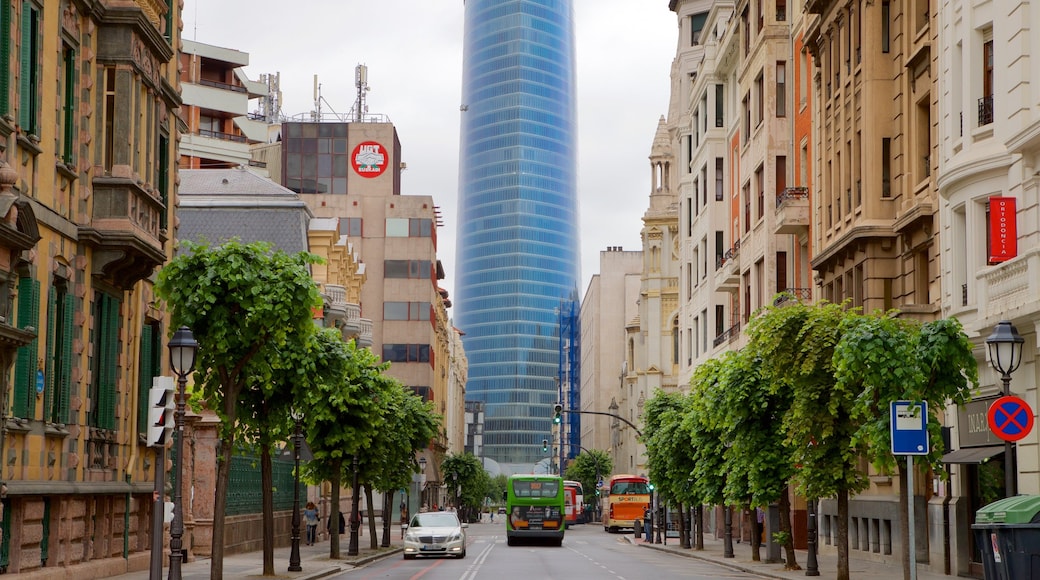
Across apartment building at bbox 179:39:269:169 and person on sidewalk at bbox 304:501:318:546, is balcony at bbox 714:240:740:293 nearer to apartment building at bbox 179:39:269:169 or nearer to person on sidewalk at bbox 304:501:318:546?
person on sidewalk at bbox 304:501:318:546

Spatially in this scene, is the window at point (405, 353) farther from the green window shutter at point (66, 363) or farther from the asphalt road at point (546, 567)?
the green window shutter at point (66, 363)

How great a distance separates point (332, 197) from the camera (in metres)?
106

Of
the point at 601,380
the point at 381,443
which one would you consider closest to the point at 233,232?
the point at 381,443

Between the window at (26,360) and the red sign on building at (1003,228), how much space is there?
58.6ft

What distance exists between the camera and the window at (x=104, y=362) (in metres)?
27.6

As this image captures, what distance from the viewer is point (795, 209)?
47156mm

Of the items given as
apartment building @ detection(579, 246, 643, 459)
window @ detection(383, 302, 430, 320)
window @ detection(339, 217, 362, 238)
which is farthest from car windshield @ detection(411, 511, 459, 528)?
apartment building @ detection(579, 246, 643, 459)

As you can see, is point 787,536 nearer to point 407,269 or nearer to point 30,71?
point 30,71

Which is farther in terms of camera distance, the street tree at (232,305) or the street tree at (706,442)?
the street tree at (706,442)

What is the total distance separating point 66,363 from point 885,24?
23.6 meters

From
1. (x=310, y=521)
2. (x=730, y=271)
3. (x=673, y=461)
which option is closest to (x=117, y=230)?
(x=310, y=521)

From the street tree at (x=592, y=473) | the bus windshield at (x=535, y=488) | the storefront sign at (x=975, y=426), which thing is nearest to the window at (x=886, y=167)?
the storefront sign at (x=975, y=426)

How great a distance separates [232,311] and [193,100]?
223ft

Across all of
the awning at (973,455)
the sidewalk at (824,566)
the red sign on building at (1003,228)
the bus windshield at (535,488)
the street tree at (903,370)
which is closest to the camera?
the street tree at (903,370)
